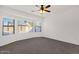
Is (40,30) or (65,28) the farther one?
(65,28)

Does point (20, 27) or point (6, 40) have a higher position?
point (20, 27)

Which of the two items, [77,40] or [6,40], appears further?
[77,40]

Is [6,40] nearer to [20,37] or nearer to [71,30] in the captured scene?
[20,37]

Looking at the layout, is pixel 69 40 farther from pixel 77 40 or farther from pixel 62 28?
pixel 62 28

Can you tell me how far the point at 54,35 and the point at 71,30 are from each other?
76 cm

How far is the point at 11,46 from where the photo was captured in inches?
118

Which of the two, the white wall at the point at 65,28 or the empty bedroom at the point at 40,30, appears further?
the white wall at the point at 65,28

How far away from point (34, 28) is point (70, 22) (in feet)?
5.14

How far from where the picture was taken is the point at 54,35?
3562 millimetres

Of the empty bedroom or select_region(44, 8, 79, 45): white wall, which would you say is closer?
the empty bedroom
